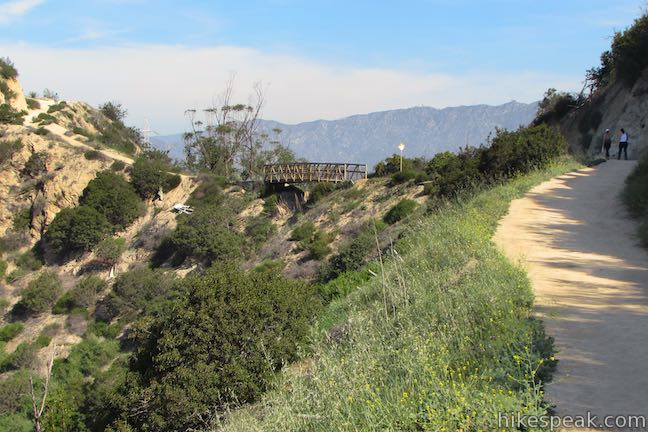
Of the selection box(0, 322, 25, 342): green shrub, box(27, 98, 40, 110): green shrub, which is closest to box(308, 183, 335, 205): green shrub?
box(0, 322, 25, 342): green shrub

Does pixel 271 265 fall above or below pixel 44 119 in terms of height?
below

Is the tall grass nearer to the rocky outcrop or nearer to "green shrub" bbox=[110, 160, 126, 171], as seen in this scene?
the rocky outcrop

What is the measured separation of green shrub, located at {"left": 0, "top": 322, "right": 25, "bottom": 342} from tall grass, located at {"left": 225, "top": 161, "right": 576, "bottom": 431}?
89.5 feet

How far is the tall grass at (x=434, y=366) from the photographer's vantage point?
443cm

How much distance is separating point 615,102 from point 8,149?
39933 millimetres

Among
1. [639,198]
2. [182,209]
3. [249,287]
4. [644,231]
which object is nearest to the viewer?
[644,231]

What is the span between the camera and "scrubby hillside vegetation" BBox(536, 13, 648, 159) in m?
29.5

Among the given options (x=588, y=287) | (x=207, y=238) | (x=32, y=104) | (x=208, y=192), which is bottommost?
(x=207, y=238)

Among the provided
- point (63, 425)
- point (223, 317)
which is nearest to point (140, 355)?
point (223, 317)

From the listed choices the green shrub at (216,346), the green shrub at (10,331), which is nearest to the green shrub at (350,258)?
the green shrub at (216,346)

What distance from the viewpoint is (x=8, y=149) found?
4234 centimetres

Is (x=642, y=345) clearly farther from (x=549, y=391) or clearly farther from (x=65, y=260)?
(x=65, y=260)

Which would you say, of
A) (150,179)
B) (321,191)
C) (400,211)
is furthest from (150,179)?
(400,211)

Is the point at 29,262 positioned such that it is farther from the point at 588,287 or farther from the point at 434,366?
the point at 434,366
